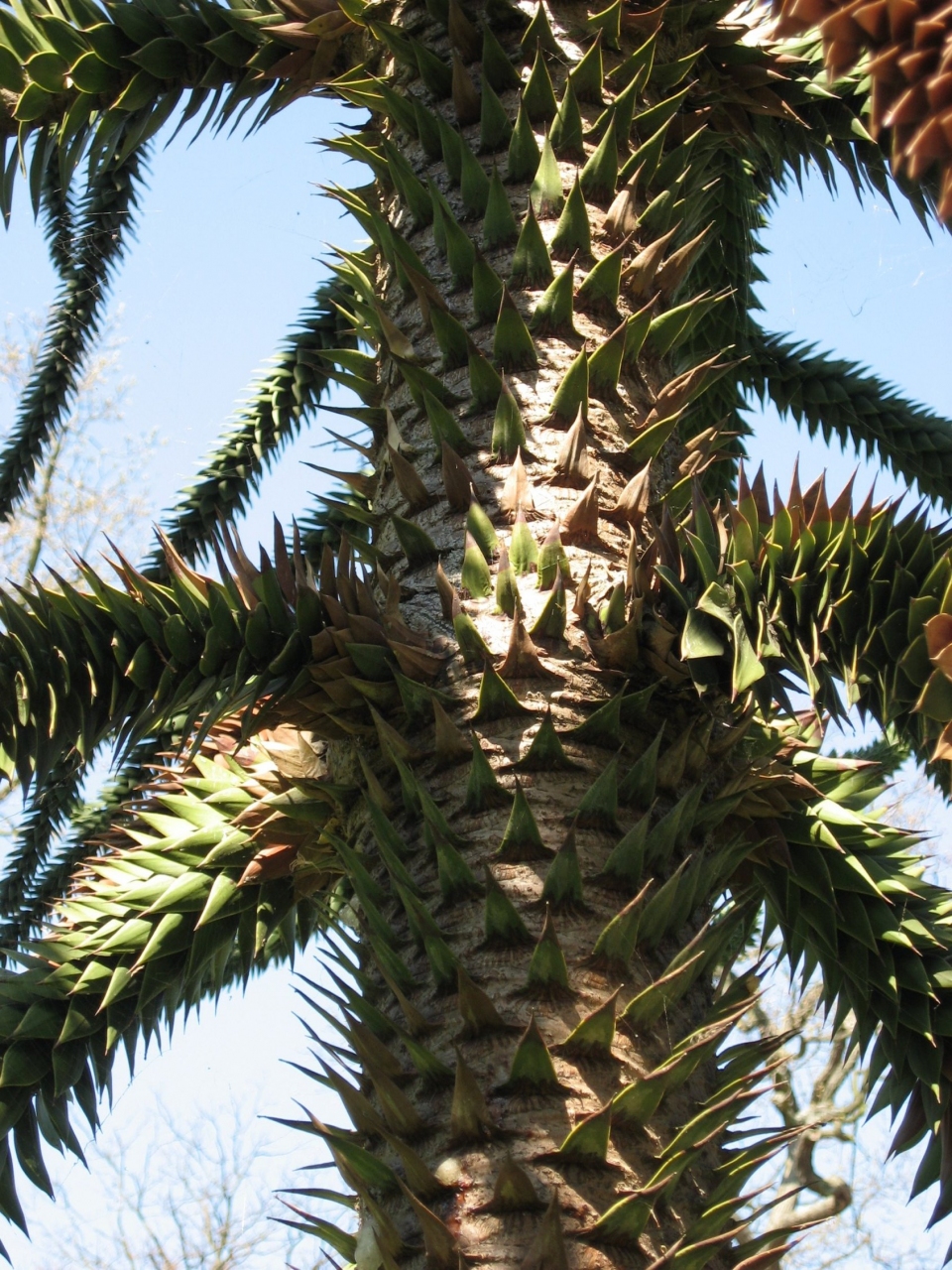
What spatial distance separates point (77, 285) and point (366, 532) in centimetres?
360

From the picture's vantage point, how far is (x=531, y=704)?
81.9 inches

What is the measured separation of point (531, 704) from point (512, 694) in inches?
2.0

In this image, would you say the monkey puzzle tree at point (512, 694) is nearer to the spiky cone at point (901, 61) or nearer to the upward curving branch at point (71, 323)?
the spiky cone at point (901, 61)

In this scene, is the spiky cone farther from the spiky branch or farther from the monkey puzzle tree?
the spiky branch

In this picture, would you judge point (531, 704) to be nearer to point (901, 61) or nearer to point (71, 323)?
point (901, 61)

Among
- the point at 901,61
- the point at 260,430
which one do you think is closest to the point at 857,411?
the point at 260,430

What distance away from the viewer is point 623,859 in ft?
6.37

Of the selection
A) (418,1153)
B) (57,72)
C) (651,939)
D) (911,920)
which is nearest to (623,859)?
(651,939)

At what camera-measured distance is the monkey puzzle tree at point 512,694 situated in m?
1.80

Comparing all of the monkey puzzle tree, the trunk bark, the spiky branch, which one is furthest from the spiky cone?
the spiky branch

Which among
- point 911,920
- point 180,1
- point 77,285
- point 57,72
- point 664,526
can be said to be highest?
point 77,285

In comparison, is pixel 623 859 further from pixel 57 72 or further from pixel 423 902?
pixel 57 72

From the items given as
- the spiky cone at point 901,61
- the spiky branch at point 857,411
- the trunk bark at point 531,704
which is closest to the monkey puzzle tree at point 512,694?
the trunk bark at point 531,704

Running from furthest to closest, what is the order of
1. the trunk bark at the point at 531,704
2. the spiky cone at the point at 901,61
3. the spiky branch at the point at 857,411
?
the spiky branch at the point at 857,411
the trunk bark at the point at 531,704
the spiky cone at the point at 901,61
